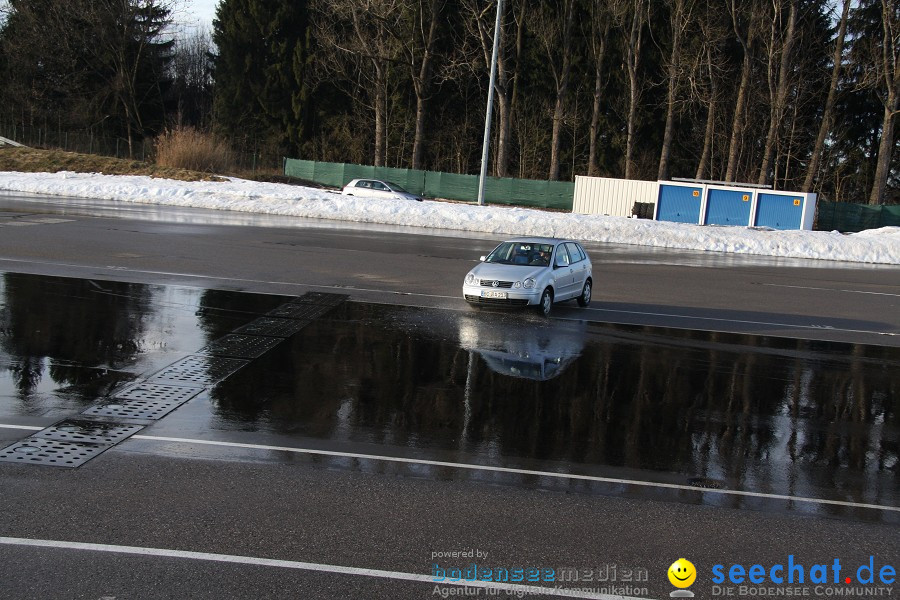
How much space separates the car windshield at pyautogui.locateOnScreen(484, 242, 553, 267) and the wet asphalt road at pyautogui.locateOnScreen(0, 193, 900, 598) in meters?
1.18

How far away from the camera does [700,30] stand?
187 feet

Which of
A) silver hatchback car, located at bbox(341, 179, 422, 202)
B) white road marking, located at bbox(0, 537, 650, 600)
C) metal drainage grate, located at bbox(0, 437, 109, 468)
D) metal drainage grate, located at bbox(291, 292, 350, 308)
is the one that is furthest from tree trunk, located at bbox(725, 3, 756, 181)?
white road marking, located at bbox(0, 537, 650, 600)

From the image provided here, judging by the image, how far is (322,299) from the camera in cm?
1620

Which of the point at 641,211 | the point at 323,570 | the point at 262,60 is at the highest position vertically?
the point at 262,60

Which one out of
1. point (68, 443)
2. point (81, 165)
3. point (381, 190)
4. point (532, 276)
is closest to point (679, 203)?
point (381, 190)

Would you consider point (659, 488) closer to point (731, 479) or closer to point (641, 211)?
point (731, 479)

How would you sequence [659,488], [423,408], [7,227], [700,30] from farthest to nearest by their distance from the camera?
[700,30]
[7,227]
[423,408]
[659,488]

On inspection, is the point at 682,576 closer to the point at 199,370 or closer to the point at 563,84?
the point at 199,370

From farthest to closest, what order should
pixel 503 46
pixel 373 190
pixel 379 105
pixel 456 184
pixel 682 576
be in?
pixel 379 105
pixel 503 46
pixel 456 184
pixel 373 190
pixel 682 576

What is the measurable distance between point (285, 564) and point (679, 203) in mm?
39452

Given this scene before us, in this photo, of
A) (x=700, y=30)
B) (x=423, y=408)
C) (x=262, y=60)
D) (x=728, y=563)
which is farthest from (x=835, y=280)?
(x=262, y=60)

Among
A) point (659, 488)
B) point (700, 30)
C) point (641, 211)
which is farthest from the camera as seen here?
point (700, 30)

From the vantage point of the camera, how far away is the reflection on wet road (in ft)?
27.0

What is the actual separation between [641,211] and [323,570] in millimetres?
39194
